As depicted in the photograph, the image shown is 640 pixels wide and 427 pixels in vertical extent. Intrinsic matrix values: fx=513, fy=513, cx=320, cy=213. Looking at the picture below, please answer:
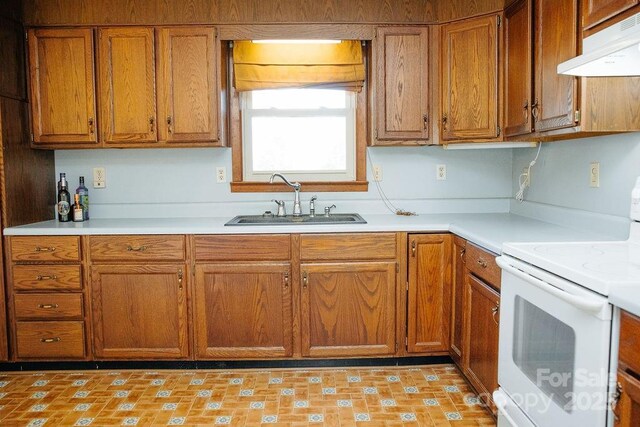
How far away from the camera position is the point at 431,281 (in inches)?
111

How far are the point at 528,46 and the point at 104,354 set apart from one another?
2737mm

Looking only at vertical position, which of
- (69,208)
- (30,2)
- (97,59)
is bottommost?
(69,208)

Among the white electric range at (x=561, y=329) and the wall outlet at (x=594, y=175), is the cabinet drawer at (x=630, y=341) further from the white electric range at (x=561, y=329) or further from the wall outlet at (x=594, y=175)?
the wall outlet at (x=594, y=175)

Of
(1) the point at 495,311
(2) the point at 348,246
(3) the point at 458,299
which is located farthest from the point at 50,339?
(1) the point at 495,311

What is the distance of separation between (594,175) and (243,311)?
1.90 m

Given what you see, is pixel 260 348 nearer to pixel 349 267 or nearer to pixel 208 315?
pixel 208 315

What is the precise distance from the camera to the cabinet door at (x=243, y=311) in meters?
2.80

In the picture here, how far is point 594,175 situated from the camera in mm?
2416

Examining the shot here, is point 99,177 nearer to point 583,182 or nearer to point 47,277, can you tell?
point 47,277

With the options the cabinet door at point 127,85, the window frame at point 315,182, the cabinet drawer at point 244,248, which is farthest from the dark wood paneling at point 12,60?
the cabinet drawer at point 244,248

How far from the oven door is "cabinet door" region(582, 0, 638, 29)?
0.92 m

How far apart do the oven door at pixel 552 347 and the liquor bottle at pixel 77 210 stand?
8.15 ft

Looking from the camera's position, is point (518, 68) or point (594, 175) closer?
point (594, 175)

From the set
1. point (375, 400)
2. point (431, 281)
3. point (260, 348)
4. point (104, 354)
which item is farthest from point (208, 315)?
point (431, 281)
